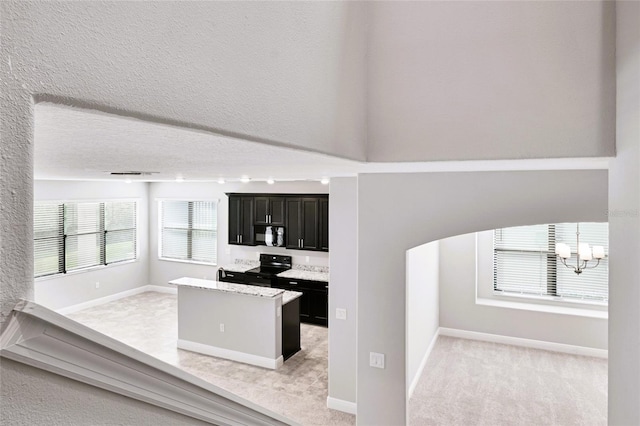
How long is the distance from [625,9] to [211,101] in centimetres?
161

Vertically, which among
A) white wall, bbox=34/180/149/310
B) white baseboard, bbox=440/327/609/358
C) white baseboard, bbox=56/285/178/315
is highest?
white wall, bbox=34/180/149/310

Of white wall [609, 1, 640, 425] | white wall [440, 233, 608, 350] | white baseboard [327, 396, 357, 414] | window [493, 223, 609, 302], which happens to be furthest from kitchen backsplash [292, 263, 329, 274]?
white wall [609, 1, 640, 425]

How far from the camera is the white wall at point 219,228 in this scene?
795 cm

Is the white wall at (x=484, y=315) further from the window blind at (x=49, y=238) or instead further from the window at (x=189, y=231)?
the window blind at (x=49, y=238)

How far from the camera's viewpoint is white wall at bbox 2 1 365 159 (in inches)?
22.5

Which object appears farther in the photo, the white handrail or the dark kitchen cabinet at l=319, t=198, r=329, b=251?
the dark kitchen cabinet at l=319, t=198, r=329, b=251

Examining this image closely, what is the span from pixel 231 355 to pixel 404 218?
156 inches

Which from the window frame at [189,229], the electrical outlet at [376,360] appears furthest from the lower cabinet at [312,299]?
the electrical outlet at [376,360]

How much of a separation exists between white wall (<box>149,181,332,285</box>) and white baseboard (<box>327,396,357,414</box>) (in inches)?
133

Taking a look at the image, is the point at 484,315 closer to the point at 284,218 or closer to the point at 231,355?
the point at 284,218

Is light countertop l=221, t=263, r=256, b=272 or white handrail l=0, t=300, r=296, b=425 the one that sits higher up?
white handrail l=0, t=300, r=296, b=425

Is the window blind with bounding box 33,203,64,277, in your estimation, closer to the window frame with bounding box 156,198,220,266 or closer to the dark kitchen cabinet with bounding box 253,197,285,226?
the window frame with bounding box 156,198,220,266

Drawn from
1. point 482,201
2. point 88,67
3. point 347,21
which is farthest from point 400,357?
point 88,67

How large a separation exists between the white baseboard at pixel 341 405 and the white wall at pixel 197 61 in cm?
381
